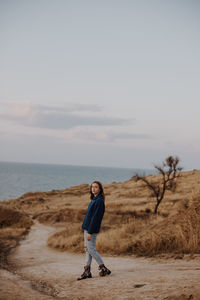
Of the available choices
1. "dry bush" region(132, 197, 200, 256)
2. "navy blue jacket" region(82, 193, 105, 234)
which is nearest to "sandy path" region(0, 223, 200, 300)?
"navy blue jacket" region(82, 193, 105, 234)

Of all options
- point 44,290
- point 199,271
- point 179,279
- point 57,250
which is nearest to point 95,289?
point 44,290

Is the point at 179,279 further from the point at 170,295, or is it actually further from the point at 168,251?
the point at 168,251

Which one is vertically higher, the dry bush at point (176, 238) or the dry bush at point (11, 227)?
the dry bush at point (176, 238)

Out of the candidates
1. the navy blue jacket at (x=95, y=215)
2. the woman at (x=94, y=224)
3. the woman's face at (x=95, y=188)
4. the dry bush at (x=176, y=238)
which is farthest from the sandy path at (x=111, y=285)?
the woman's face at (x=95, y=188)

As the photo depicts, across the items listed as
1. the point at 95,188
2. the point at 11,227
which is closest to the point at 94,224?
the point at 95,188

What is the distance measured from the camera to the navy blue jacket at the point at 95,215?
21.7ft

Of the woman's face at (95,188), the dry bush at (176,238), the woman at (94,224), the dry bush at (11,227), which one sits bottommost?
the dry bush at (11,227)

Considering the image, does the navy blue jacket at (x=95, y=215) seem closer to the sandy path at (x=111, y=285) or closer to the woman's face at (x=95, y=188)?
the woman's face at (x=95, y=188)

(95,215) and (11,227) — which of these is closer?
(95,215)

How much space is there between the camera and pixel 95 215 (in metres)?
6.64

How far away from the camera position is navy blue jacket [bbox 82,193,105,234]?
660cm

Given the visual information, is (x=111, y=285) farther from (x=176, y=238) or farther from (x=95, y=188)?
(x=176, y=238)

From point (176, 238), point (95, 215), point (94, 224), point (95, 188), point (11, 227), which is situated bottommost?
point (11, 227)

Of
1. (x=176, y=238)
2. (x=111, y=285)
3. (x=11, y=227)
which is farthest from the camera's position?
(x=11, y=227)
